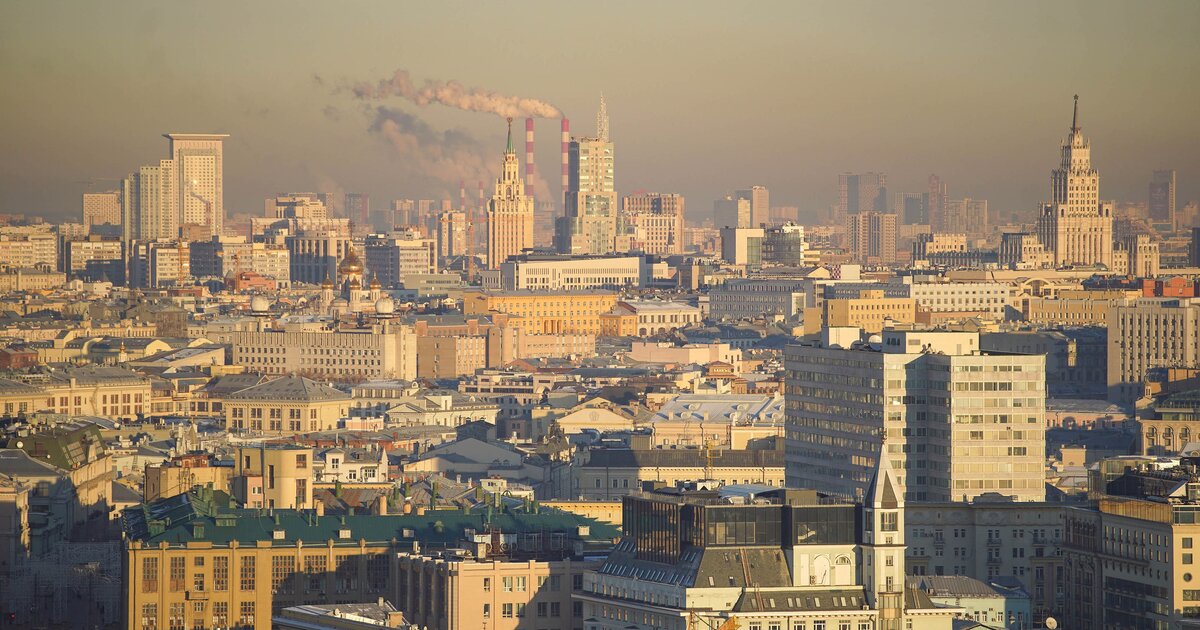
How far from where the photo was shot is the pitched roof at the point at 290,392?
13712cm

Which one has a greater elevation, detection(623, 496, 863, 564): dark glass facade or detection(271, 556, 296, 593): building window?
detection(623, 496, 863, 564): dark glass facade

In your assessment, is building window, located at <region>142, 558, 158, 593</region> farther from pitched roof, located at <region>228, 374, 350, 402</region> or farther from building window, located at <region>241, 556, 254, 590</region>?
pitched roof, located at <region>228, 374, 350, 402</region>

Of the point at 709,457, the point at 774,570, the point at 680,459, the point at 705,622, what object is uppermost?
the point at 709,457

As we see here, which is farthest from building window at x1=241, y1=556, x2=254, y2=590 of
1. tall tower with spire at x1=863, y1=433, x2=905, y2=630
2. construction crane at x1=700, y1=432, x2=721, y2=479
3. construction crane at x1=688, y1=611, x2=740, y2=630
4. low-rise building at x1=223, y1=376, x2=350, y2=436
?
low-rise building at x1=223, y1=376, x2=350, y2=436

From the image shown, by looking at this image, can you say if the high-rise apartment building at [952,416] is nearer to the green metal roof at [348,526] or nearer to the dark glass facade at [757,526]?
the green metal roof at [348,526]

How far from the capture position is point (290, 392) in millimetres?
137750

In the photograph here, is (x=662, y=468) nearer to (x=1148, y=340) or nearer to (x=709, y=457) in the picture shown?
(x=709, y=457)

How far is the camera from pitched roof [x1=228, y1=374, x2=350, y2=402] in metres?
137

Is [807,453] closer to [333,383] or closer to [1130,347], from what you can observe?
[1130,347]

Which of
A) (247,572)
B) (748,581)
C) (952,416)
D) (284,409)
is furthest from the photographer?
(284,409)

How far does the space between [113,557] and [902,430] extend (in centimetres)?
1986

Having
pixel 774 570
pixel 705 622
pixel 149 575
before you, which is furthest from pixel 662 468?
pixel 705 622

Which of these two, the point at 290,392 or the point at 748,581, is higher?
the point at 290,392

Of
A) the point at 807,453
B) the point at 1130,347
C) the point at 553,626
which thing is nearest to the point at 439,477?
the point at 807,453
